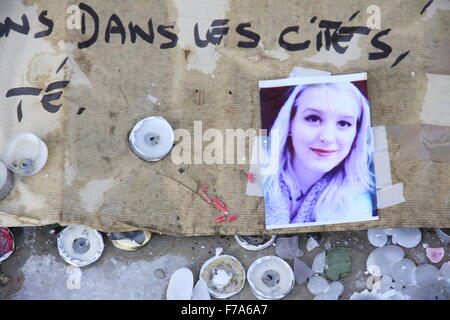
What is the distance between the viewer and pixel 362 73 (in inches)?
66.2

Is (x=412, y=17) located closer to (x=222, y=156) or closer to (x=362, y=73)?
(x=362, y=73)

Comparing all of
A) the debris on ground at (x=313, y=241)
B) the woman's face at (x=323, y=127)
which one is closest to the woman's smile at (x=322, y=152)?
the woman's face at (x=323, y=127)

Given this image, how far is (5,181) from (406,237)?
136 cm

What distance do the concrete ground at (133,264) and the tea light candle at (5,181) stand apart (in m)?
0.17

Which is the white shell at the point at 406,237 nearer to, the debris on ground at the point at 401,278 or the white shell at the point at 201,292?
the debris on ground at the point at 401,278

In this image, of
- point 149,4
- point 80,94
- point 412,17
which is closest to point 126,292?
point 80,94

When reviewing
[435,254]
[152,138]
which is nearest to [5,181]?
[152,138]

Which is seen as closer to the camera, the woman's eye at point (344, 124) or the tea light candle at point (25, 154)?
the tea light candle at point (25, 154)

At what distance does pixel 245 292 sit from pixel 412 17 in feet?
3.69

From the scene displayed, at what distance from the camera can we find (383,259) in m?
1.67

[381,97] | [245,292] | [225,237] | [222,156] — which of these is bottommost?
[245,292]

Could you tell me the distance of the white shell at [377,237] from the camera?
169 centimetres

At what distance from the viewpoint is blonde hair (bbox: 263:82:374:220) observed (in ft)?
5.42

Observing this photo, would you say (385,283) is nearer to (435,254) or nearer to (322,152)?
(435,254)
